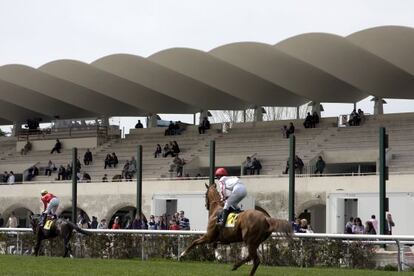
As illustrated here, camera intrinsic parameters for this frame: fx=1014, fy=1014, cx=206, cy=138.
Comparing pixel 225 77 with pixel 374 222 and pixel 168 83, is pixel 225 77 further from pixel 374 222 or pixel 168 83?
pixel 374 222

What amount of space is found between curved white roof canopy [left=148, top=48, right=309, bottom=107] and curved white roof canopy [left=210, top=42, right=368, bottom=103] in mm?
1509

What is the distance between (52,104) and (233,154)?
16.2 m

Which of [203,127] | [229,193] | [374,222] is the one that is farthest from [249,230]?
[203,127]

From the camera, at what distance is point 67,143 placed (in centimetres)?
5275

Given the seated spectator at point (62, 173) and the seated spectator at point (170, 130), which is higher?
the seated spectator at point (170, 130)

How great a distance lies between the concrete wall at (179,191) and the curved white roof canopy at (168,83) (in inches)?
236

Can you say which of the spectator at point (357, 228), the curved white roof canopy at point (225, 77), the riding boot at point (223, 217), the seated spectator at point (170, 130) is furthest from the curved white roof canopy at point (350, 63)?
the riding boot at point (223, 217)

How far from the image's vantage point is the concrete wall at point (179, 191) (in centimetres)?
3566

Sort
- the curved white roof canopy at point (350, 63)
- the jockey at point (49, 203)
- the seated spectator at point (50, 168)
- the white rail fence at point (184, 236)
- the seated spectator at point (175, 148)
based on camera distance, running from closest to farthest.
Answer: the white rail fence at point (184, 236) → the jockey at point (49, 203) → the curved white roof canopy at point (350, 63) → the seated spectator at point (175, 148) → the seated spectator at point (50, 168)

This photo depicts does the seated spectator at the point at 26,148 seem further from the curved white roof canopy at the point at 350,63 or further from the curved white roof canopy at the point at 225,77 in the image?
the curved white roof canopy at the point at 350,63

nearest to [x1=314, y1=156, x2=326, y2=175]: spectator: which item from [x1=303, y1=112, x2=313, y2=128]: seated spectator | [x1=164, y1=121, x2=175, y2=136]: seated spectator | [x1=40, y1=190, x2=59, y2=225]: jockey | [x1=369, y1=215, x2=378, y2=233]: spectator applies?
[x1=303, y1=112, x2=313, y2=128]: seated spectator

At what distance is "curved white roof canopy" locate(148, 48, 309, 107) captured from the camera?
145 feet

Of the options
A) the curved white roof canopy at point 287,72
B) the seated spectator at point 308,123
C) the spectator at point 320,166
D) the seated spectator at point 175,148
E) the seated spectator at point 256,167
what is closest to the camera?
the spectator at point 320,166

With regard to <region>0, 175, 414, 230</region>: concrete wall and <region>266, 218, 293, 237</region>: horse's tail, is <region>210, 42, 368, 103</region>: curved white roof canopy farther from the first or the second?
<region>266, 218, 293, 237</region>: horse's tail
